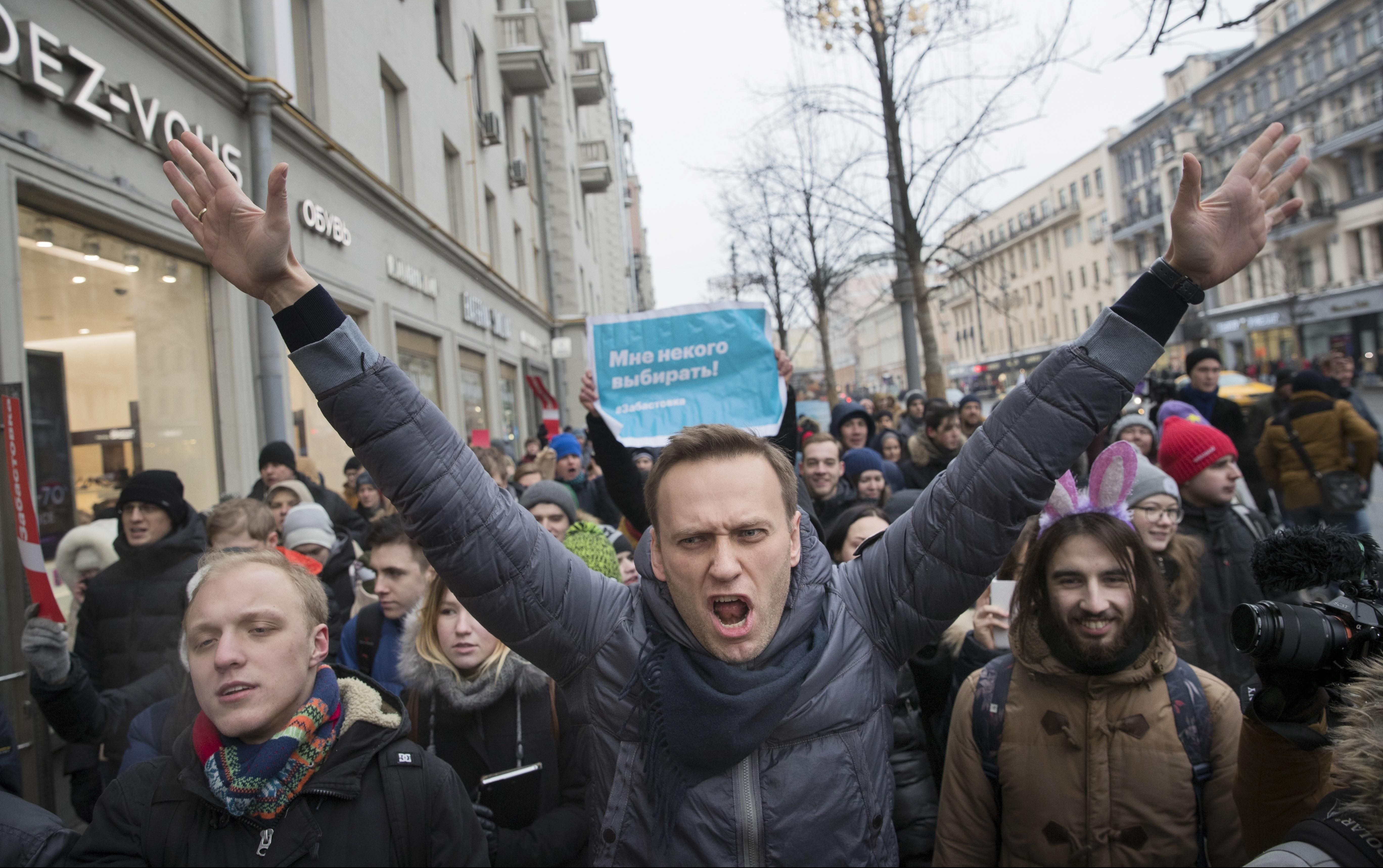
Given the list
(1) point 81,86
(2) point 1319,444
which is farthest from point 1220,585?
(1) point 81,86

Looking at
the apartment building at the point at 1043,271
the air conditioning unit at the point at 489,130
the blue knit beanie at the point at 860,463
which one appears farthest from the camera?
the apartment building at the point at 1043,271

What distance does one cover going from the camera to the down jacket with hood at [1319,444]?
6.43m

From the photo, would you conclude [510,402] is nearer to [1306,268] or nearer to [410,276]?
[410,276]

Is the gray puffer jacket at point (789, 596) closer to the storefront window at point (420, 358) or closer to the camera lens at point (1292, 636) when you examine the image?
the camera lens at point (1292, 636)

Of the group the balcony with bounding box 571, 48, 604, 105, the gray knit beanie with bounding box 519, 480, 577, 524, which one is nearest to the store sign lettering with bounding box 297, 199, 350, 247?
the gray knit beanie with bounding box 519, 480, 577, 524

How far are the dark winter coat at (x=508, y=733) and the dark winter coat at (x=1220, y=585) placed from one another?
236 cm

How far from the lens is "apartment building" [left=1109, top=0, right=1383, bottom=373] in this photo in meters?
36.7

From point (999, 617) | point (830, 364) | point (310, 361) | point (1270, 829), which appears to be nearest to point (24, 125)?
point (310, 361)

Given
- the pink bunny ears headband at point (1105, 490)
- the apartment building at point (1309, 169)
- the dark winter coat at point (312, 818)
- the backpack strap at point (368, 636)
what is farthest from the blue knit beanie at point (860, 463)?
the apartment building at point (1309, 169)

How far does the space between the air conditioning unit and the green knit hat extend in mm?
14624

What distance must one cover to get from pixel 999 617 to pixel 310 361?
233 cm

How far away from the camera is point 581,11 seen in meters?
32.8

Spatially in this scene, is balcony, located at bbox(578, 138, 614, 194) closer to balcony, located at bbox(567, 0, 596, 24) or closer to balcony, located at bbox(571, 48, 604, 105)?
balcony, located at bbox(571, 48, 604, 105)

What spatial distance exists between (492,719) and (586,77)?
3184 cm
